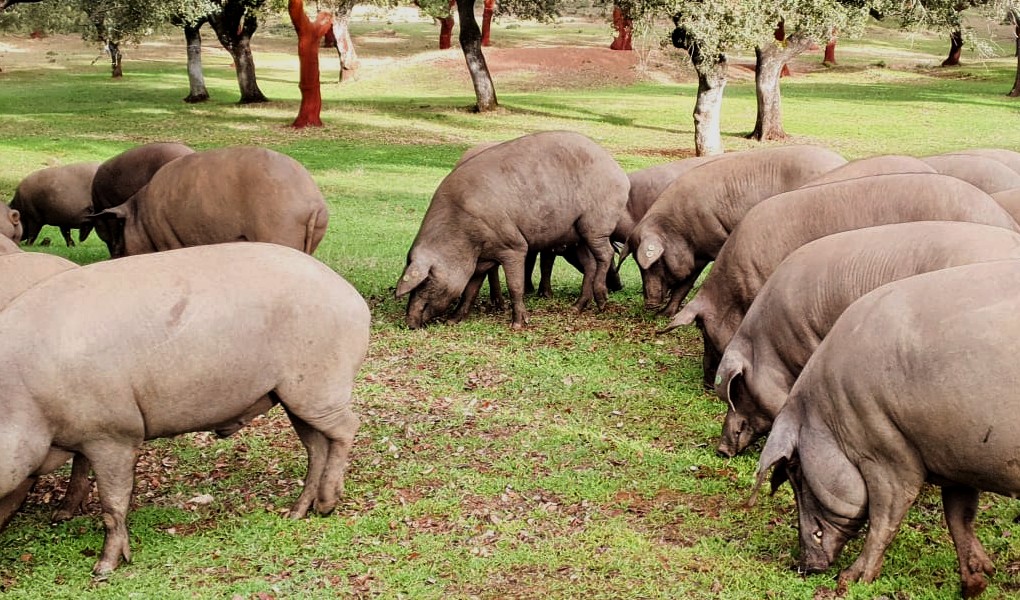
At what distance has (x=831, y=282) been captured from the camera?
287 inches

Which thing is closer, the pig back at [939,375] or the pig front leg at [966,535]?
the pig back at [939,375]

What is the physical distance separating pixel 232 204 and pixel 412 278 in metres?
2.14

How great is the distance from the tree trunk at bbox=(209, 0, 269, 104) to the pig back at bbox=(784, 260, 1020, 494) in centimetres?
3109

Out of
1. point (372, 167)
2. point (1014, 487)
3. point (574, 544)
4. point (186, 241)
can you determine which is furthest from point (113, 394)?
point (372, 167)

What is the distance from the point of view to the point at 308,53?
28.4 meters

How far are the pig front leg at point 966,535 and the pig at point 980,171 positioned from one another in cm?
567

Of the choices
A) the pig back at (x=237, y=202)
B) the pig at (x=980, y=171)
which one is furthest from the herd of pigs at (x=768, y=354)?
the pig back at (x=237, y=202)

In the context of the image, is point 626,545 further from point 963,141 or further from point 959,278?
point 963,141

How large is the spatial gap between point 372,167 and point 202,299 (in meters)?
18.3

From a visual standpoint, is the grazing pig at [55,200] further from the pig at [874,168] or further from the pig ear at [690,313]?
the pig at [874,168]

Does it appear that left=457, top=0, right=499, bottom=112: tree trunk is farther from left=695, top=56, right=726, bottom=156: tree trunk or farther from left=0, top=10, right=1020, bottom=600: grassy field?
left=0, top=10, right=1020, bottom=600: grassy field

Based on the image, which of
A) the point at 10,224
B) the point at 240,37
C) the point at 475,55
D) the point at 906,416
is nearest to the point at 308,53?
the point at 475,55

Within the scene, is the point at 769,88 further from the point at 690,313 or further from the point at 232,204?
the point at 690,313

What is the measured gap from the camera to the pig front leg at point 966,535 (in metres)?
5.71
